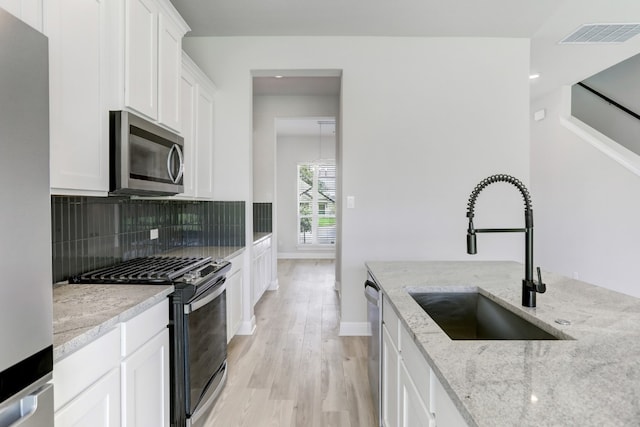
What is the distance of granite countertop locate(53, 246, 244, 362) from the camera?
105cm

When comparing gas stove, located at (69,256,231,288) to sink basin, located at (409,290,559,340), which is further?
gas stove, located at (69,256,231,288)

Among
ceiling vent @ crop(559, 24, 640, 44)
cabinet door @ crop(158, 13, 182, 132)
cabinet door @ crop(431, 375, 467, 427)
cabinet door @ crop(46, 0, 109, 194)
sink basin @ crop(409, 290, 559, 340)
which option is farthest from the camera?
ceiling vent @ crop(559, 24, 640, 44)

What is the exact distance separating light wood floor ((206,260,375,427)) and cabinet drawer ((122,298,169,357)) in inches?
32.3

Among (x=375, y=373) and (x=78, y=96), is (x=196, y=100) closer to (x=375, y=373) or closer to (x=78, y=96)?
(x=78, y=96)

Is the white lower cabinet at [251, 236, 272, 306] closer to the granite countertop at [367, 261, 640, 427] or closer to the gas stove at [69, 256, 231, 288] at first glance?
the gas stove at [69, 256, 231, 288]

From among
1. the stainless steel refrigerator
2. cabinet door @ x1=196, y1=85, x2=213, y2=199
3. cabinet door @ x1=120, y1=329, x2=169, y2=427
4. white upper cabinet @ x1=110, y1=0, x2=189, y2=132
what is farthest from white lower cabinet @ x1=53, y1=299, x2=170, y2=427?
cabinet door @ x1=196, y1=85, x2=213, y2=199

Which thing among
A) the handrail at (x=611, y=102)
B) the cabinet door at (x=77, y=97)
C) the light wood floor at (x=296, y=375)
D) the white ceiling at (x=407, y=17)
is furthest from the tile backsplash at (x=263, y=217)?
the handrail at (x=611, y=102)

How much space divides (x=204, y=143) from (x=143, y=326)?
1921 mm

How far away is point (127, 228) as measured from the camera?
2.31 meters

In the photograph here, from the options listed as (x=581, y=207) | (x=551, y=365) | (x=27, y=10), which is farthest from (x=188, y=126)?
(x=581, y=207)

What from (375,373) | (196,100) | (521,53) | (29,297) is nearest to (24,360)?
(29,297)

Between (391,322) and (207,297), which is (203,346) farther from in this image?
(391,322)

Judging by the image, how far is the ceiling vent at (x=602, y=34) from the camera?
121 inches

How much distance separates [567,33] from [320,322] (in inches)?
146
